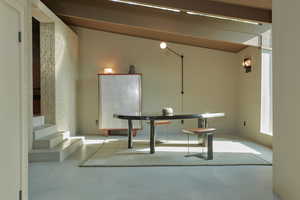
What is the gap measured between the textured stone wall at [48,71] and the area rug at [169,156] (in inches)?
47.5

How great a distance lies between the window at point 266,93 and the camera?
17.0 ft

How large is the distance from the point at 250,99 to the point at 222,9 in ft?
8.24

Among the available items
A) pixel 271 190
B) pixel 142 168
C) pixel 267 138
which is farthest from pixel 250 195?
pixel 267 138

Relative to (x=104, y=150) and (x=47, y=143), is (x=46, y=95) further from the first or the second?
(x=104, y=150)

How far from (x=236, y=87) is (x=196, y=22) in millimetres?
2435

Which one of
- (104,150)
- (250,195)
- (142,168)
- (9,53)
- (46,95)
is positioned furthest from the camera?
(46,95)

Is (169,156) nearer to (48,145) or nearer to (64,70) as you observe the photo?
(48,145)

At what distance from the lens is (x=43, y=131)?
14.5 feet

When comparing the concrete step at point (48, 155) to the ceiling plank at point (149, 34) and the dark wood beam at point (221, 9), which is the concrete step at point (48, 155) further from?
the ceiling plank at point (149, 34)

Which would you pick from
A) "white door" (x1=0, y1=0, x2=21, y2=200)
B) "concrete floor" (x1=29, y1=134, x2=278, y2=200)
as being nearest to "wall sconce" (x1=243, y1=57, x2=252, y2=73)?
"concrete floor" (x1=29, y1=134, x2=278, y2=200)

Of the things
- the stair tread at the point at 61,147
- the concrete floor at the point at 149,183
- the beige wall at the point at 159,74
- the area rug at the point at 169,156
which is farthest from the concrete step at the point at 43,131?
the beige wall at the point at 159,74

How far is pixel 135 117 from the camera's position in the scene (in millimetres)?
4168

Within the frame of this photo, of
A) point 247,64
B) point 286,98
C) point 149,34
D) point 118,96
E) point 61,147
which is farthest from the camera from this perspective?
point 149,34

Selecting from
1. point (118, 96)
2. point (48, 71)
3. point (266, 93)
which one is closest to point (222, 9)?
point (266, 93)
